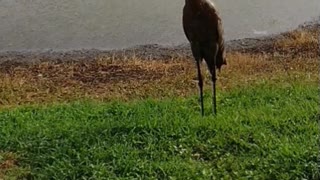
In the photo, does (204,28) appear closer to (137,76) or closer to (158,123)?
(158,123)

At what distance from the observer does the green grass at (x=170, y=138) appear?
13.1 ft

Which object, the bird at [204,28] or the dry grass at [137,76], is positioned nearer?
the bird at [204,28]

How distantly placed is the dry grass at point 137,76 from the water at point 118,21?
82 centimetres

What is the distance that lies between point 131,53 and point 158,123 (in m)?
2.88

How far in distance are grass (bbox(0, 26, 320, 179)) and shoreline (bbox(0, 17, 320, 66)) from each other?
1.44 ft

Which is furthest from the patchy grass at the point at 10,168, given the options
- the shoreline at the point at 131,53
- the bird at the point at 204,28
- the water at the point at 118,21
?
the water at the point at 118,21

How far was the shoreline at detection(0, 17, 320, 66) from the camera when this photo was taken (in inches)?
289

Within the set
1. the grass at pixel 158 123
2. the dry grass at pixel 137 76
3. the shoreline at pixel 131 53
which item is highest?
the shoreline at pixel 131 53

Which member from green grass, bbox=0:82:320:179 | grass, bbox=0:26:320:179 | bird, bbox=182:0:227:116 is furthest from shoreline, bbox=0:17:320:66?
bird, bbox=182:0:227:116

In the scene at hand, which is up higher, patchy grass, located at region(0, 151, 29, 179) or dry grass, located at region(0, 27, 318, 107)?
dry grass, located at region(0, 27, 318, 107)

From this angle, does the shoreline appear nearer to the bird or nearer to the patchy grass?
the bird

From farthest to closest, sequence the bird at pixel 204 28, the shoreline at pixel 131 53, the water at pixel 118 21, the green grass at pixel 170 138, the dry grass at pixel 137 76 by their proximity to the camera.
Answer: the water at pixel 118 21
the shoreline at pixel 131 53
the dry grass at pixel 137 76
the bird at pixel 204 28
the green grass at pixel 170 138

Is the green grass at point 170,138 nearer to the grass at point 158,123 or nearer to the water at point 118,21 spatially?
the grass at point 158,123

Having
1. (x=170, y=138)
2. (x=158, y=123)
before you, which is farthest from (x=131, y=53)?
(x=170, y=138)
